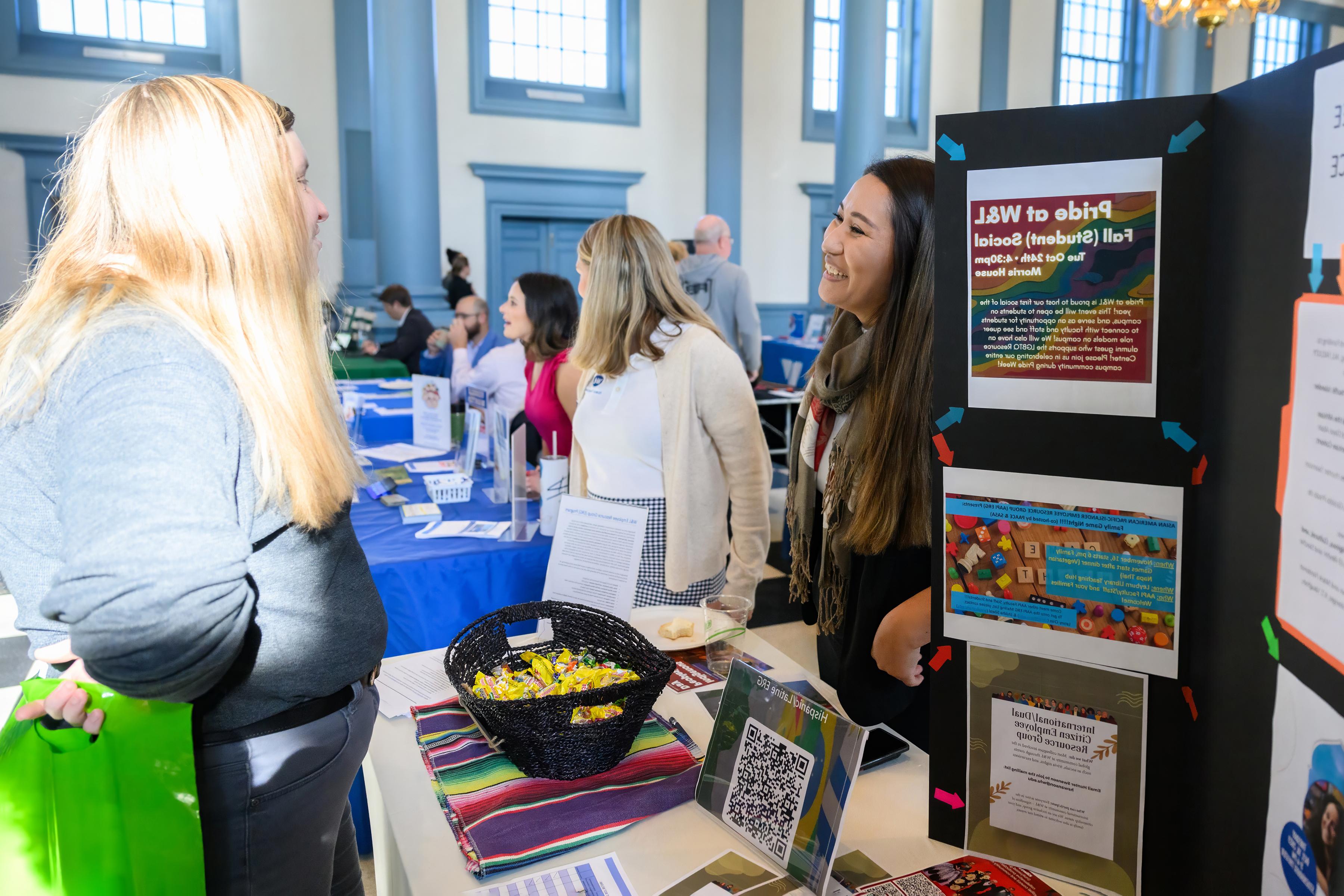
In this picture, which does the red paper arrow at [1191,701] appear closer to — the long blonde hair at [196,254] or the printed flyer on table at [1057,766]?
the printed flyer on table at [1057,766]

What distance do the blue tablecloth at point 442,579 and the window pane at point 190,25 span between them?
26.4 ft

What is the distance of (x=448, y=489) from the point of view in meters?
2.67

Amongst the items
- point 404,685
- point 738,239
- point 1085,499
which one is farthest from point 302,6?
point 1085,499

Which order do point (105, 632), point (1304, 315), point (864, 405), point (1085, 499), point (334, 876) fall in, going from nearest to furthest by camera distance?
point (1304, 315)
point (105, 632)
point (1085, 499)
point (334, 876)
point (864, 405)

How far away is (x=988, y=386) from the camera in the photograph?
2.98ft

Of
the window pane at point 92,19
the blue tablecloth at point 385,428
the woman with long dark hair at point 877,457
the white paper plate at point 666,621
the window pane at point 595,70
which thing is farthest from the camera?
the window pane at point 595,70

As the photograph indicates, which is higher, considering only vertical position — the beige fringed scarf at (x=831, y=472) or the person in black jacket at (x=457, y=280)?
the person in black jacket at (x=457, y=280)

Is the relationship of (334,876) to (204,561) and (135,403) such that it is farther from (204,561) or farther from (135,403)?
(135,403)

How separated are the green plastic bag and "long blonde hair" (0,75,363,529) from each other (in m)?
0.25

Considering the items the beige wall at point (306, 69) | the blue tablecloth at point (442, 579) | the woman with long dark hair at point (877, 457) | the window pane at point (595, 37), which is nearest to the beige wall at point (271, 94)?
the beige wall at point (306, 69)

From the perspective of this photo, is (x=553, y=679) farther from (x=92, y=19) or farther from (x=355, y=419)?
(x=92, y=19)

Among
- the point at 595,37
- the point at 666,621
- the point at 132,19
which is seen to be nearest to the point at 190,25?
the point at 132,19

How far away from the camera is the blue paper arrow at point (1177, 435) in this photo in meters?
0.80

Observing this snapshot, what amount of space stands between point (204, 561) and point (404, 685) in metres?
0.69
